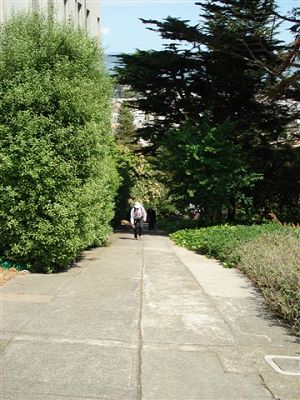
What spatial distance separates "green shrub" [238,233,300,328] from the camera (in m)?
7.46

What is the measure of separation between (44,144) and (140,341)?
542cm

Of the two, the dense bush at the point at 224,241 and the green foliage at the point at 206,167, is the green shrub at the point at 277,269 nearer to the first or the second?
the dense bush at the point at 224,241

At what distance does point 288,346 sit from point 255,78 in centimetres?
1928

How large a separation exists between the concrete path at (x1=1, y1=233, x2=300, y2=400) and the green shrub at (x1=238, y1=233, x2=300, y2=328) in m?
0.25

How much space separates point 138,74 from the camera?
2561cm

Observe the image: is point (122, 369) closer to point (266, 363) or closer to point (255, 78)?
point (266, 363)

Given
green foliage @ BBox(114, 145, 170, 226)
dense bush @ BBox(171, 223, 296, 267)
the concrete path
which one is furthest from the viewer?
green foliage @ BBox(114, 145, 170, 226)

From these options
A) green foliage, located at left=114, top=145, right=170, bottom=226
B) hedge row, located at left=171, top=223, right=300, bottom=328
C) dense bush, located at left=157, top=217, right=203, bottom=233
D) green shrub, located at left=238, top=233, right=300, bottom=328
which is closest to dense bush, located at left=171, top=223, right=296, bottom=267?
hedge row, located at left=171, top=223, right=300, bottom=328

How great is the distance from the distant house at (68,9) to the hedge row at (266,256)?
20.5ft

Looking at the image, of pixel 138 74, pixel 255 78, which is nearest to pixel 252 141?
pixel 255 78

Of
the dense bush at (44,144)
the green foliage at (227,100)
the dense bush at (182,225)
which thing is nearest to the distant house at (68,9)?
the dense bush at (44,144)

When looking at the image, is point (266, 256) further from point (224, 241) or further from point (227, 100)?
point (227, 100)

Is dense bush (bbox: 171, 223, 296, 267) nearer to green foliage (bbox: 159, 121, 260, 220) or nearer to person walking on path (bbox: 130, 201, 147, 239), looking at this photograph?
green foliage (bbox: 159, 121, 260, 220)

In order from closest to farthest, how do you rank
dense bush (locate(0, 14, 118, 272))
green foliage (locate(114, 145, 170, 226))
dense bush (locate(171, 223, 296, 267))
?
dense bush (locate(0, 14, 118, 272)), dense bush (locate(171, 223, 296, 267)), green foliage (locate(114, 145, 170, 226))
